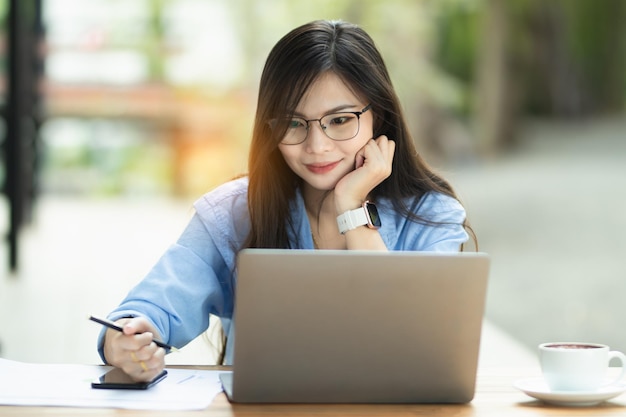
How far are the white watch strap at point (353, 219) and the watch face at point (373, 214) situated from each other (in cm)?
1

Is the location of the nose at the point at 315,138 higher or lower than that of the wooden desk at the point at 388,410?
higher

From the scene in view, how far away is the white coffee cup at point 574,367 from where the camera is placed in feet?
4.79

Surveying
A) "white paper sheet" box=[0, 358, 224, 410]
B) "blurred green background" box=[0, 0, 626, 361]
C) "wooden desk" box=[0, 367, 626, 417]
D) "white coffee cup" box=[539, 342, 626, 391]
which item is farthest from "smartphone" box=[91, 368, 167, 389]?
"blurred green background" box=[0, 0, 626, 361]

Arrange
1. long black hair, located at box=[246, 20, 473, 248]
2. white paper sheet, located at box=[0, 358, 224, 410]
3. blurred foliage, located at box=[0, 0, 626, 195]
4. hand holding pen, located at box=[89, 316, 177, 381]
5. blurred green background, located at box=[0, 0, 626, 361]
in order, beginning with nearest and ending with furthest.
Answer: white paper sheet, located at box=[0, 358, 224, 410], hand holding pen, located at box=[89, 316, 177, 381], long black hair, located at box=[246, 20, 473, 248], blurred green background, located at box=[0, 0, 626, 361], blurred foliage, located at box=[0, 0, 626, 195]

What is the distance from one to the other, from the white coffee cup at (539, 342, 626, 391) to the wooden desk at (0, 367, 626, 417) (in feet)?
0.10

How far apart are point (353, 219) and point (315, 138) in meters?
0.17

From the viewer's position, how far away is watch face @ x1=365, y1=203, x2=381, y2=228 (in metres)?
1.92

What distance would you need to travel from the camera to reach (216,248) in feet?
6.35

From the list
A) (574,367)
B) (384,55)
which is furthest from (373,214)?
(384,55)

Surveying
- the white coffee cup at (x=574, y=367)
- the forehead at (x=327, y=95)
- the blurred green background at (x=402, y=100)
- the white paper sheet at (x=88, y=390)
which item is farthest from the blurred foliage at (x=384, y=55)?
the white coffee cup at (x=574, y=367)

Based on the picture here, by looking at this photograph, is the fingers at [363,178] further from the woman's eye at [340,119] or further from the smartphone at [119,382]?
the smartphone at [119,382]

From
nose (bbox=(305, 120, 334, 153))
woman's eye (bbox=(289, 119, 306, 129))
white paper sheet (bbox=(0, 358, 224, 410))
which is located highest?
woman's eye (bbox=(289, 119, 306, 129))

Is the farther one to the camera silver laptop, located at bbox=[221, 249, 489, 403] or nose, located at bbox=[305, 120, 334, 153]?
nose, located at bbox=[305, 120, 334, 153]

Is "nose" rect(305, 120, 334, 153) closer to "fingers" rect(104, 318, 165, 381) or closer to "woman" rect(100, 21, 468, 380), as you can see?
"woman" rect(100, 21, 468, 380)
